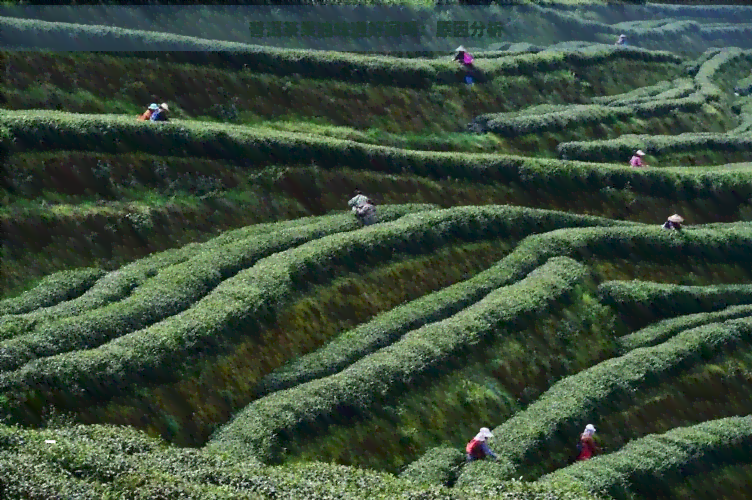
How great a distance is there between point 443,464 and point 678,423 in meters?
12.4

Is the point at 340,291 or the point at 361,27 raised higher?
the point at 361,27

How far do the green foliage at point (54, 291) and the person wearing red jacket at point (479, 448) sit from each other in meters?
17.3

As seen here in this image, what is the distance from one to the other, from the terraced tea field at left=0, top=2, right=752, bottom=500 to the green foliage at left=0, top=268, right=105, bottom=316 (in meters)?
0.17

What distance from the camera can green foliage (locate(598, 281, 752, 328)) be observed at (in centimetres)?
4534

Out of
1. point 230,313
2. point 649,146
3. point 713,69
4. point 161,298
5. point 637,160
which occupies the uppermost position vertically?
point 161,298

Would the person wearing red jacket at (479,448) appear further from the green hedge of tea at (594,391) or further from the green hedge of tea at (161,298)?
the green hedge of tea at (161,298)

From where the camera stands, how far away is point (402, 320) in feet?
131

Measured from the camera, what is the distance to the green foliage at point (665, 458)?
34.2 metres

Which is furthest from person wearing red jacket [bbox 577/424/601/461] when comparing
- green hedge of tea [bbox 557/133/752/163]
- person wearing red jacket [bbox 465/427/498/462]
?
green hedge of tea [bbox 557/133/752/163]

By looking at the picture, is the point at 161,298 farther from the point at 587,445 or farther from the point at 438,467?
the point at 587,445

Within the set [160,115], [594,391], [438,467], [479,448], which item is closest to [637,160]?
[594,391]

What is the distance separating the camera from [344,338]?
1510 inches

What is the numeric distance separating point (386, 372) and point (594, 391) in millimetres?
9445

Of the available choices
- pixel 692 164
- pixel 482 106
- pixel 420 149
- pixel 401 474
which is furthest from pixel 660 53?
pixel 401 474
